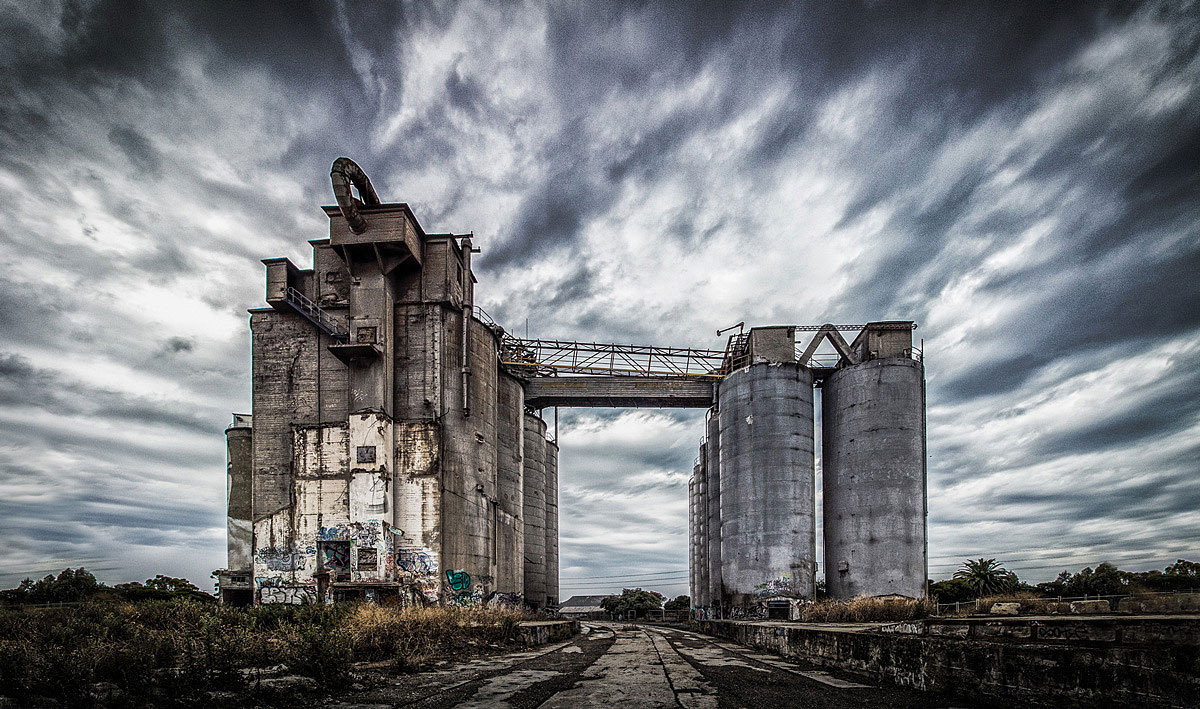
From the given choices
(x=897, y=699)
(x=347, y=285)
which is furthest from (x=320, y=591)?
(x=897, y=699)

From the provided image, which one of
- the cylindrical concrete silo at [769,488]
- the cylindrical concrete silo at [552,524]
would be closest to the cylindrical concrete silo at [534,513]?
the cylindrical concrete silo at [552,524]

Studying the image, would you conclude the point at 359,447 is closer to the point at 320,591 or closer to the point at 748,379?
the point at 320,591

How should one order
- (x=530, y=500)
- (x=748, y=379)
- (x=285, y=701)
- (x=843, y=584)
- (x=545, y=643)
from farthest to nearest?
1. (x=530, y=500)
2. (x=748, y=379)
3. (x=843, y=584)
4. (x=545, y=643)
5. (x=285, y=701)

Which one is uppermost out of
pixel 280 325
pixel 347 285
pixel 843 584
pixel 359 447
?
pixel 347 285

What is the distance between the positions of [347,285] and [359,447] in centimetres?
885

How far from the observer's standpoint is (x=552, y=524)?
53.9m

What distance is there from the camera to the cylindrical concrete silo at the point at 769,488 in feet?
116

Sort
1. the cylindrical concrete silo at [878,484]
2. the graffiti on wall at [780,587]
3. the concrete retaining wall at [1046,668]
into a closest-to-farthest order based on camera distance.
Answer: the concrete retaining wall at [1046,668] < the cylindrical concrete silo at [878,484] < the graffiti on wall at [780,587]

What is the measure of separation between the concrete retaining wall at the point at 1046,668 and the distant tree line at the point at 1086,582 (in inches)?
1250

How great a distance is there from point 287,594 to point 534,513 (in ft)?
65.4

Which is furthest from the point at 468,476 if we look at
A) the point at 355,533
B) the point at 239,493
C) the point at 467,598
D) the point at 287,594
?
the point at 239,493

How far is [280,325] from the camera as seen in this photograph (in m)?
33.1

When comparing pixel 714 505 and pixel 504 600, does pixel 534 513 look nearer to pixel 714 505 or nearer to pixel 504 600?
pixel 504 600

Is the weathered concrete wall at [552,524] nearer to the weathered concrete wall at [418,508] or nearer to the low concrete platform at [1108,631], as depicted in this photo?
the weathered concrete wall at [418,508]
